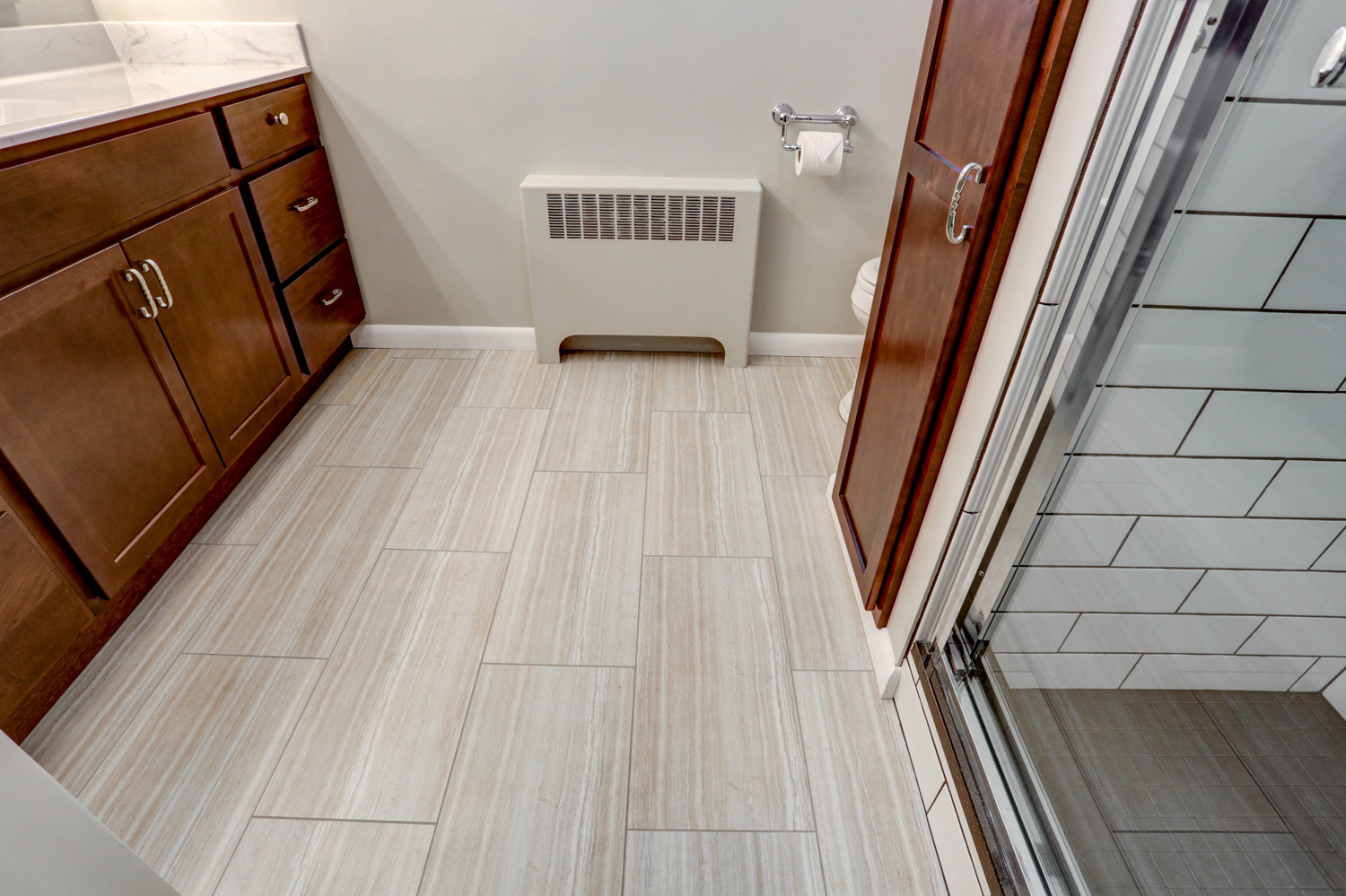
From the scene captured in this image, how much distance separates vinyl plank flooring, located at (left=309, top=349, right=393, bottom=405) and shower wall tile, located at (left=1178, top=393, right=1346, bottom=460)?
2114mm

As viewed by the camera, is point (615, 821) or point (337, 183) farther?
point (337, 183)

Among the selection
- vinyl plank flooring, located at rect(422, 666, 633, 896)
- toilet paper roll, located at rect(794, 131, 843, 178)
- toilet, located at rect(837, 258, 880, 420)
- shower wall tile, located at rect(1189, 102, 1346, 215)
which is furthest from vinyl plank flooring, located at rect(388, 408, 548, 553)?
shower wall tile, located at rect(1189, 102, 1346, 215)

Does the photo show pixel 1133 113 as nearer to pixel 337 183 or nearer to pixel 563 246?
pixel 563 246

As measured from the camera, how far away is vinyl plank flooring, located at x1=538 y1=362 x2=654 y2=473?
1.96 m

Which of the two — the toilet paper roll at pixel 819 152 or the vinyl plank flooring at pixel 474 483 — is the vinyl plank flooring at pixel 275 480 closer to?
the vinyl plank flooring at pixel 474 483

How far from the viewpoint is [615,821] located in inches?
44.9

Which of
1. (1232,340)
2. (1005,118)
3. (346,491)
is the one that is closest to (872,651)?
(1232,340)

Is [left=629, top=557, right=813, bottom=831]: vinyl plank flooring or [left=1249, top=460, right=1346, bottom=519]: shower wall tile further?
[left=629, top=557, right=813, bottom=831]: vinyl plank flooring

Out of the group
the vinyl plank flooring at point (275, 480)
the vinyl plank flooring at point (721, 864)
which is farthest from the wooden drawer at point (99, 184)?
the vinyl plank flooring at point (721, 864)

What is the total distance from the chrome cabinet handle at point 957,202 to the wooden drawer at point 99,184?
4.77ft

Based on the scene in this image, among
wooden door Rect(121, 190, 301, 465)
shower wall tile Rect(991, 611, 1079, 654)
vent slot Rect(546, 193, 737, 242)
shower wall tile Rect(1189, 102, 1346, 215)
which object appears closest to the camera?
shower wall tile Rect(1189, 102, 1346, 215)

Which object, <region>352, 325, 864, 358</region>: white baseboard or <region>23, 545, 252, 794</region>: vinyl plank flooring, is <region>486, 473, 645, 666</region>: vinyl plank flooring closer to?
<region>23, 545, 252, 794</region>: vinyl plank flooring

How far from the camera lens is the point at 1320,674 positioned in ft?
2.80

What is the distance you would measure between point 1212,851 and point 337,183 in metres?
2.55
